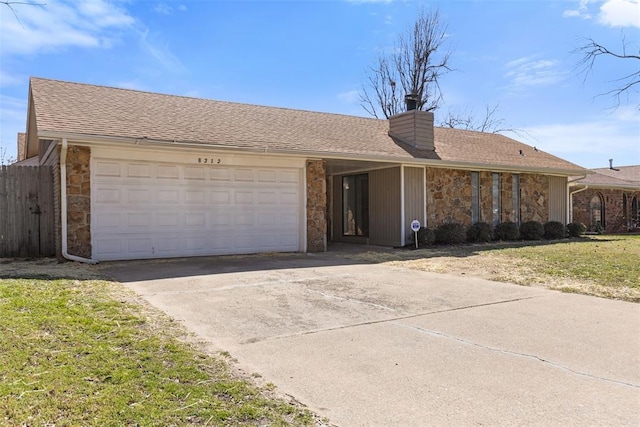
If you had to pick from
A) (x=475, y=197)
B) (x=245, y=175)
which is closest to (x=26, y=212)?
(x=245, y=175)

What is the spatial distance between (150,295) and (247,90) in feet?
51.8

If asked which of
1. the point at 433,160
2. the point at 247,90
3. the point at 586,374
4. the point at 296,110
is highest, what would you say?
the point at 247,90

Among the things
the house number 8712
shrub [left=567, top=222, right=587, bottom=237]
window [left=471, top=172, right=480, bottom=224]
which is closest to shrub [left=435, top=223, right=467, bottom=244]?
window [left=471, top=172, right=480, bottom=224]

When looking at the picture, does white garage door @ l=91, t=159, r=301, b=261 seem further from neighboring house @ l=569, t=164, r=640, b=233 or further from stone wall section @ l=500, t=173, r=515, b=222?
neighboring house @ l=569, t=164, r=640, b=233

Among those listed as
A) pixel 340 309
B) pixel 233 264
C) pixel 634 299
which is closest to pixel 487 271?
pixel 634 299

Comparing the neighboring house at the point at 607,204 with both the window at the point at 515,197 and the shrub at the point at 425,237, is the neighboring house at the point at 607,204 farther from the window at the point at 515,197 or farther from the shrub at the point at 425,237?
the shrub at the point at 425,237

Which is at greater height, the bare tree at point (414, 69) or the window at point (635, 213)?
the bare tree at point (414, 69)

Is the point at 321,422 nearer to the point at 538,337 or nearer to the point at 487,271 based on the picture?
the point at 538,337

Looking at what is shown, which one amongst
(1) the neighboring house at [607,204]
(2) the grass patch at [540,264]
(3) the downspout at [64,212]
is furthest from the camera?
(1) the neighboring house at [607,204]

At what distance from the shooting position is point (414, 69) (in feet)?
98.3

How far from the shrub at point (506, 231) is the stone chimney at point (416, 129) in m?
3.66

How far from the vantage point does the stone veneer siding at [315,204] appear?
40.8 feet

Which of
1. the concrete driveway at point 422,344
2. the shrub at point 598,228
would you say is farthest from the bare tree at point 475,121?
the concrete driveway at point 422,344

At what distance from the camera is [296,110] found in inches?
635
